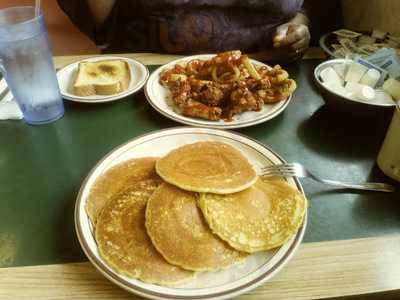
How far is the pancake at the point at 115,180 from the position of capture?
0.70 m

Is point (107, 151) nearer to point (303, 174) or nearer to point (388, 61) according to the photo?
point (303, 174)

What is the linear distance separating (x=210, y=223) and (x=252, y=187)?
14cm

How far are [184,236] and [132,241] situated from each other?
0.31 ft

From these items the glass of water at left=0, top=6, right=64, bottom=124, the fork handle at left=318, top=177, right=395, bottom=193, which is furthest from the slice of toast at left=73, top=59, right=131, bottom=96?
the fork handle at left=318, top=177, right=395, bottom=193

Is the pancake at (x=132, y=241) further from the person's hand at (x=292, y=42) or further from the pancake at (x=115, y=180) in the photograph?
the person's hand at (x=292, y=42)

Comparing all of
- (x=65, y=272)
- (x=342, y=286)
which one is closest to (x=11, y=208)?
(x=65, y=272)

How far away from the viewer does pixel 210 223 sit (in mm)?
614

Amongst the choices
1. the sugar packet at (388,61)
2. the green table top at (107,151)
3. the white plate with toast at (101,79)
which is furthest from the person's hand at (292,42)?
the white plate with toast at (101,79)

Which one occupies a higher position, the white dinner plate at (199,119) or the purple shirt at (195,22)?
the purple shirt at (195,22)

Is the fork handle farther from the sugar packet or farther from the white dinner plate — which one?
the sugar packet

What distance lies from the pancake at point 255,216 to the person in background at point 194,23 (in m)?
0.84

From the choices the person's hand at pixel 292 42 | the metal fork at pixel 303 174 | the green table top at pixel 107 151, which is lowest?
the green table top at pixel 107 151

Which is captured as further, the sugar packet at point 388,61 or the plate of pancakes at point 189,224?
the sugar packet at point 388,61

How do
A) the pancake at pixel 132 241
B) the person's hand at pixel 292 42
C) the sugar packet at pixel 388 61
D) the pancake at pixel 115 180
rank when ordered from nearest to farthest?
1. the pancake at pixel 132 241
2. the pancake at pixel 115 180
3. the sugar packet at pixel 388 61
4. the person's hand at pixel 292 42
